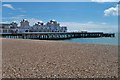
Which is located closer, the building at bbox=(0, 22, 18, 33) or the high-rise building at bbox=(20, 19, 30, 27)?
the building at bbox=(0, 22, 18, 33)

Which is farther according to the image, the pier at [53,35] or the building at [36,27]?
the building at [36,27]

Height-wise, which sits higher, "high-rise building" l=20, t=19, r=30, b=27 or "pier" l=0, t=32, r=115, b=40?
"high-rise building" l=20, t=19, r=30, b=27

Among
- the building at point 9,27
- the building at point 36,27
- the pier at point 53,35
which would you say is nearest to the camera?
the pier at point 53,35

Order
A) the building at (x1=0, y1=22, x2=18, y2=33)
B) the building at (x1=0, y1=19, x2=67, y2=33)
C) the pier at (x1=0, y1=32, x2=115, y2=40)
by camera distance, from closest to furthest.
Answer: the pier at (x1=0, y1=32, x2=115, y2=40), the building at (x1=0, y1=22, x2=18, y2=33), the building at (x1=0, y1=19, x2=67, y2=33)

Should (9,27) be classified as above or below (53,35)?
above

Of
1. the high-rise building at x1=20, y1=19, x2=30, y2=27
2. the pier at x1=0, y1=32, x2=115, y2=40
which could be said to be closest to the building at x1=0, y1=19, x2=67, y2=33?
the high-rise building at x1=20, y1=19, x2=30, y2=27

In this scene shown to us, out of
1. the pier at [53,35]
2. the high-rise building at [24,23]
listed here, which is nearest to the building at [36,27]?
the high-rise building at [24,23]

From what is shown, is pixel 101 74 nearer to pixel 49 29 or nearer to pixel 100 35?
pixel 100 35

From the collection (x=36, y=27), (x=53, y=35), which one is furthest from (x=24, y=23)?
(x=53, y=35)

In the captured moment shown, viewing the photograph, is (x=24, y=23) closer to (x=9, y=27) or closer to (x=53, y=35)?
(x=9, y=27)

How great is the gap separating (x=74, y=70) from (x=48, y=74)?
130 centimetres

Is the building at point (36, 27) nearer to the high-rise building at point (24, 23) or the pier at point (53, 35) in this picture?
the high-rise building at point (24, 23)

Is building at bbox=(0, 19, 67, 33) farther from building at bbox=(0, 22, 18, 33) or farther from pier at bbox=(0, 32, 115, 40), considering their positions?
pier at bbox=(0, 32, 115, 40)

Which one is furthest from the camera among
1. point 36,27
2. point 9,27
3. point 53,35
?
point 36,27
